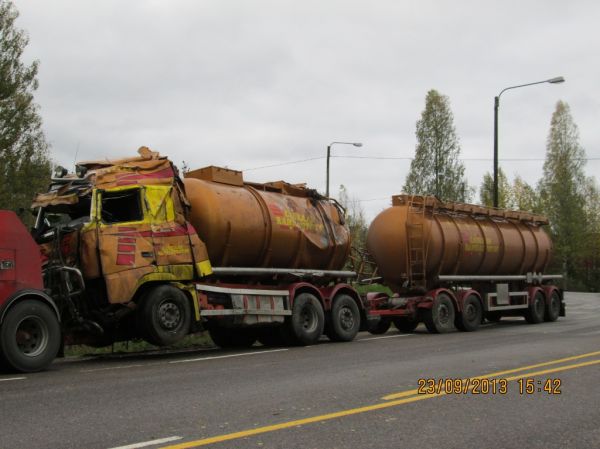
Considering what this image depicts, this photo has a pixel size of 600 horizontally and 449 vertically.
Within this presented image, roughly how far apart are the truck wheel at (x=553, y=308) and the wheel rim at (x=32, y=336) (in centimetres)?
1688

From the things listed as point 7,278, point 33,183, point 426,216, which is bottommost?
point 7,278

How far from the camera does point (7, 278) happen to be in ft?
30.0

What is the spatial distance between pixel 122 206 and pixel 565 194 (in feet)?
195

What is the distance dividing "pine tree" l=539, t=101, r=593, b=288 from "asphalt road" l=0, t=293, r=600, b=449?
176 feet

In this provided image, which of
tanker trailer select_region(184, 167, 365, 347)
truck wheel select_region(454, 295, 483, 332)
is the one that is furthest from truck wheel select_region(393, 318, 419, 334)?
tanker trailer select_region(184, 167, 365, 347)

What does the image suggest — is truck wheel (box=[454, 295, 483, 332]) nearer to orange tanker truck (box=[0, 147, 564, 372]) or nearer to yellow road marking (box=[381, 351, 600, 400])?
orange tanker truck (box=[0, 147, 564, 372])

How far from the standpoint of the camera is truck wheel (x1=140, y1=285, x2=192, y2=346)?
10.6 meters

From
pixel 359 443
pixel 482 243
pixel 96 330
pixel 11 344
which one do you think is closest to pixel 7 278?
pixel 11 344

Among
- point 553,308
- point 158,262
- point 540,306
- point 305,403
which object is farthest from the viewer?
point 553,308

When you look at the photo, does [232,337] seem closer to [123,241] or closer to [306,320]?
[306,320]

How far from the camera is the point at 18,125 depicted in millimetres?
28250

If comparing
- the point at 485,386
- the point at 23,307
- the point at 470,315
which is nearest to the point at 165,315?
the point at 23,307

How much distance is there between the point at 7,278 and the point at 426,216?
431 inches

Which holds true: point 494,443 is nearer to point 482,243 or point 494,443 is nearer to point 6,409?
point 6,409
